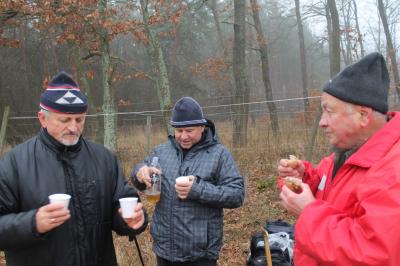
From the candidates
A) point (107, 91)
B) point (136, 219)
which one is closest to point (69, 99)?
point (136, 219)

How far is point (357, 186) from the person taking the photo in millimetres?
1699

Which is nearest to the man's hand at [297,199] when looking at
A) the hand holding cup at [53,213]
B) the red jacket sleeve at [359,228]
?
the red jacket sleeve at [359,228]

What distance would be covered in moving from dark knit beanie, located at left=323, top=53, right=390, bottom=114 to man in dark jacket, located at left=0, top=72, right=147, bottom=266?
1.32 m

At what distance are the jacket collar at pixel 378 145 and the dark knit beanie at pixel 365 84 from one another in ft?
0.34

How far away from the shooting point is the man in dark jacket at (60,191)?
1989 millimetres

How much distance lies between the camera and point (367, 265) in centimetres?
150

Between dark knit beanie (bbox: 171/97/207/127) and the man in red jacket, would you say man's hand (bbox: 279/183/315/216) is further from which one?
dark knit beanie (bbox: 171/97/207/127)

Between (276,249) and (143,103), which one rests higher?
(143,103)

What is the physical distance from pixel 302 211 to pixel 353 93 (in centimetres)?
62

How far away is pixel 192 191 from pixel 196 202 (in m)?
0.17

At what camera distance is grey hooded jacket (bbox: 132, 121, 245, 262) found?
2758 mm

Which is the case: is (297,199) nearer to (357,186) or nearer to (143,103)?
(357,186)

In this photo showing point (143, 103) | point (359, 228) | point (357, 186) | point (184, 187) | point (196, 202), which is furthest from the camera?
point (143, 103)

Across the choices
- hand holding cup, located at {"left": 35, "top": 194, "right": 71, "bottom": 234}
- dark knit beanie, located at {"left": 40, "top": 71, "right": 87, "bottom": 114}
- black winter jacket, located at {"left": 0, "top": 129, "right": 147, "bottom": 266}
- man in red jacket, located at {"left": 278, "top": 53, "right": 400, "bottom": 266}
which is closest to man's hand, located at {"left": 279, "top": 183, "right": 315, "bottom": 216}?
man in red jacket, located at {"left": 278, "top": 53, "right": 400, "bottom": 266}
